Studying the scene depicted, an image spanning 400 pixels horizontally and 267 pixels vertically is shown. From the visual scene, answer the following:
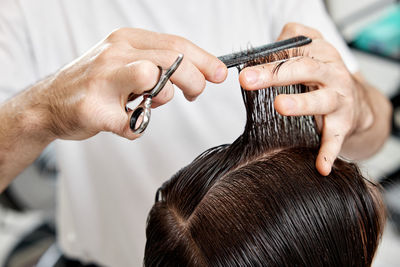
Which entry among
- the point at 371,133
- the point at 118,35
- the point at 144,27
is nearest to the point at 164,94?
the point at 118,35

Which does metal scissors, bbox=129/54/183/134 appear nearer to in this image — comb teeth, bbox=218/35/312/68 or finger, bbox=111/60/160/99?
finger, bbox=111/60/160/99

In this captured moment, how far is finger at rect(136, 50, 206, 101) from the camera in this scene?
748 mm

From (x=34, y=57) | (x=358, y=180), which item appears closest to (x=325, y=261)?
(x=358, y=180)

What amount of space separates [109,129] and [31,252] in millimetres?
2235

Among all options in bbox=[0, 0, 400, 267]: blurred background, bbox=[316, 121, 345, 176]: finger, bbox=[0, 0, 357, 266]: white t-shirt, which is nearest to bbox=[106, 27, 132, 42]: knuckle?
bbox=[0, 0, 357, 266]: white t-shirt

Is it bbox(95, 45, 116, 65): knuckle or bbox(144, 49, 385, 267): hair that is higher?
bbox(95, 45, 116, 65): knuckle

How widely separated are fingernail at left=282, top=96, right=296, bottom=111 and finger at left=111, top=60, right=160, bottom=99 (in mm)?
246

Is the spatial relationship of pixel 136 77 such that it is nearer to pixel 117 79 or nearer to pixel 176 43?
pixel 117 79

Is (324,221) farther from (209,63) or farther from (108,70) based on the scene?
(108,70)

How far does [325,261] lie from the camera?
2.77 ft

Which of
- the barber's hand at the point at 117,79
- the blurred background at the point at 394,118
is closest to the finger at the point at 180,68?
the barber's hand at the point at 117,79

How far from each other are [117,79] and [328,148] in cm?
45

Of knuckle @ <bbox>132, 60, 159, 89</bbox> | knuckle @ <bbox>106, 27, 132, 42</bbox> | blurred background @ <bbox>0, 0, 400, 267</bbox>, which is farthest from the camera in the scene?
blurred background @ <bbox>0, 0, 400, 267</bbox>

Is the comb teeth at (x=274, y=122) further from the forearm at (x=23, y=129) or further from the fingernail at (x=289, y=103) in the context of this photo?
the forearm at (x=23, y=129)
